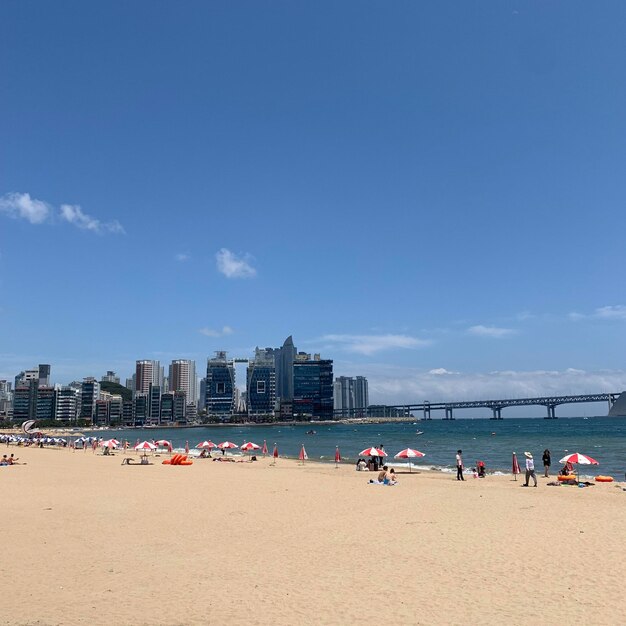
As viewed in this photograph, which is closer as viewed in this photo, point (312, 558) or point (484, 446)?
point (312, 558)

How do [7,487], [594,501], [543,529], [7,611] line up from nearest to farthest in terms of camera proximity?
[7,611] < [543,529] < [594,501] < [7,487]

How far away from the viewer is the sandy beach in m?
8.41

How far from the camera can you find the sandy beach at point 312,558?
27.6 feet

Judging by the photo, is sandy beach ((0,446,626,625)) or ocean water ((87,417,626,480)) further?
ocean water ((87,417,626,480))

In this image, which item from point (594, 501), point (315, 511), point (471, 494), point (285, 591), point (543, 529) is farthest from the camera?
point (471, 494)

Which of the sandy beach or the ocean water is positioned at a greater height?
the sandy beach

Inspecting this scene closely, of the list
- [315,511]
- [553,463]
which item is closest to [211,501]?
[315,511]

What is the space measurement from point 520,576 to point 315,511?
8.67m

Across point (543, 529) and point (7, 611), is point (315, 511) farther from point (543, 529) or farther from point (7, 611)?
point (7, 611)

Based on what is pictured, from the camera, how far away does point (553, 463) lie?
40469mm

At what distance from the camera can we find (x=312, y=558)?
1163 centimetres

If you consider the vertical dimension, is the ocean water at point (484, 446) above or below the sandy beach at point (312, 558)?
below

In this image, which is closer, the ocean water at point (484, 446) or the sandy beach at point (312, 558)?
the sandy beach at point (312, 558)

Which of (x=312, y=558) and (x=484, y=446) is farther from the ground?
(x=312, y=558)
